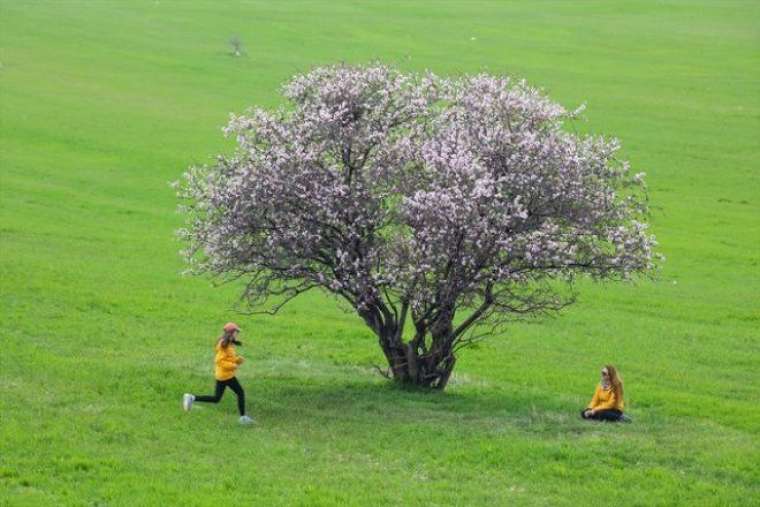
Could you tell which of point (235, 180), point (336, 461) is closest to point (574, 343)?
point (235, 180)

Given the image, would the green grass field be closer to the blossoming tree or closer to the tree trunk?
the tree trunk

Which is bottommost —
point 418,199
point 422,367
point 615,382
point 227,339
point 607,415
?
point 607,415

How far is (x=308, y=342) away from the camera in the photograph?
1431 inches

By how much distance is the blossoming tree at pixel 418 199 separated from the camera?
84.1 ft

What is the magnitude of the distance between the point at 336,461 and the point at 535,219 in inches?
289

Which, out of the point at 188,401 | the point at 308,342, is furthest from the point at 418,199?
the point at 308,342

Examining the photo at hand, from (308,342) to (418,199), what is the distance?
12.0 meters

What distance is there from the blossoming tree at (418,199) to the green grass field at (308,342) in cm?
279

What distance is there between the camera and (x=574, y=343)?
124ft

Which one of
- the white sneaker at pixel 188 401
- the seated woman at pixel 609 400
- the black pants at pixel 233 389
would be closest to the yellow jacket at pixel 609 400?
the seated woman at pixel 609 400

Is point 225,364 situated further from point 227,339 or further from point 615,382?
point 615,382

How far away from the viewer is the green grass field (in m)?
21.0

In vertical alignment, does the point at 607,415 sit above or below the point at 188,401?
above

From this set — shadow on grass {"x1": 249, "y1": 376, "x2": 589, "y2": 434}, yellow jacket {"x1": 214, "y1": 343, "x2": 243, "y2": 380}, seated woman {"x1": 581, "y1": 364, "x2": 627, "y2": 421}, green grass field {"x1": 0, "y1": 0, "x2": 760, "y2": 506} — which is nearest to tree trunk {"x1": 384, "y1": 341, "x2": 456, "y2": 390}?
shadow on grass {"x1": 249, "y1": 376, "x2": 589, "y2": 434}
